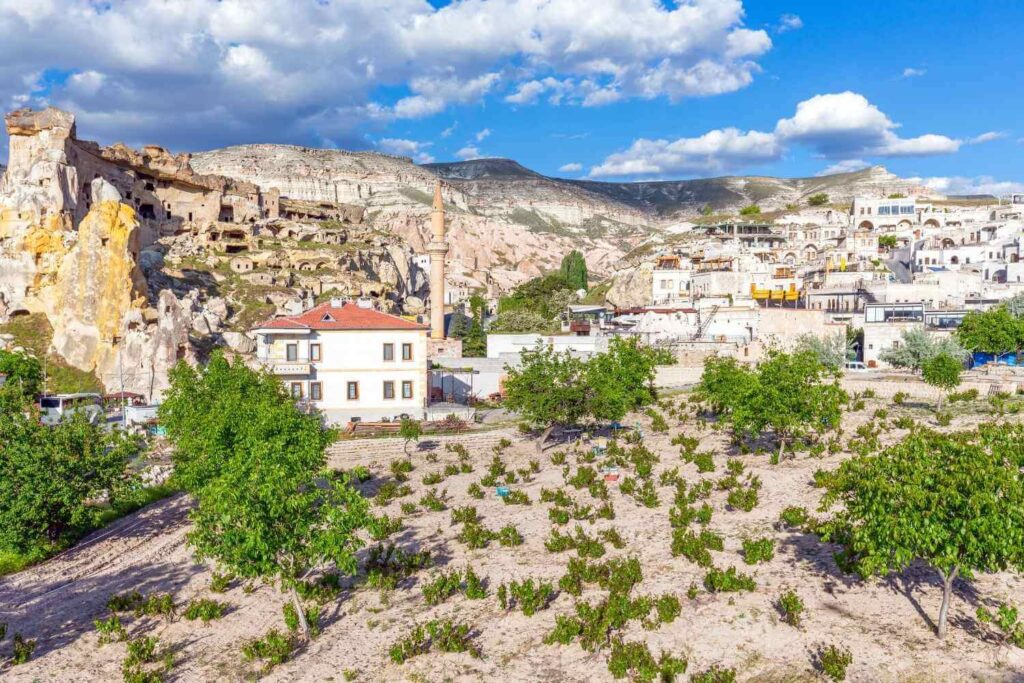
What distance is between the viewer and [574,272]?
356ft

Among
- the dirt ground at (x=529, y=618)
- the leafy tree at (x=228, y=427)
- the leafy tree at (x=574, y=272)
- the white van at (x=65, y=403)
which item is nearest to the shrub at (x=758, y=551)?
the dirt ground at (x=529, y=618)

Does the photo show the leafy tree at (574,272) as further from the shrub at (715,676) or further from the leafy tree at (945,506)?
the shrub at (715,676)

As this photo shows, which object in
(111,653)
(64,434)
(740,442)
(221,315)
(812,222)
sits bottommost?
(111,653)

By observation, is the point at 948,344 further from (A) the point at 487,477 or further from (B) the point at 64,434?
(B) the point at 64,434

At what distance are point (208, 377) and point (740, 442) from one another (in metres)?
23.3

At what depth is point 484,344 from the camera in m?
71.4

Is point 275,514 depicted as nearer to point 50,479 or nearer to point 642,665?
point 642,665

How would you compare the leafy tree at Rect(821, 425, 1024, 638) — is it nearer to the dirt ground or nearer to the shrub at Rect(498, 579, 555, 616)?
the dirt ground

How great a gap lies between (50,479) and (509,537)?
14.2 m

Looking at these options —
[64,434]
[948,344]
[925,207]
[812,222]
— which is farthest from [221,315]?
[925,207]

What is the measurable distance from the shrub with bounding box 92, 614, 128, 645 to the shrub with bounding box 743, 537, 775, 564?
15540 millimetres

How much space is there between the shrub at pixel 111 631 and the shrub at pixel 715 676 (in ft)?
42.3

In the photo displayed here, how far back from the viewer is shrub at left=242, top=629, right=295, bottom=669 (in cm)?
1518

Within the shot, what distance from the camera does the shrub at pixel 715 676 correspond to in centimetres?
1332
